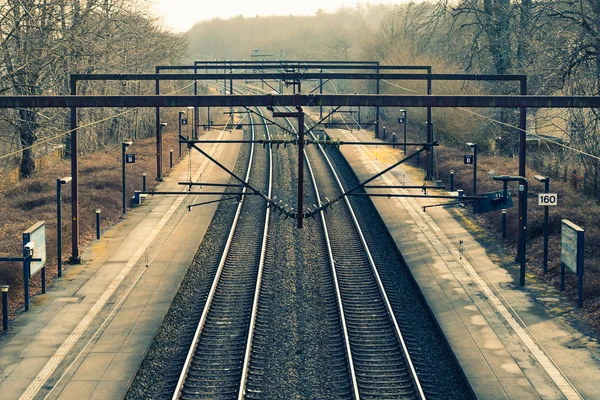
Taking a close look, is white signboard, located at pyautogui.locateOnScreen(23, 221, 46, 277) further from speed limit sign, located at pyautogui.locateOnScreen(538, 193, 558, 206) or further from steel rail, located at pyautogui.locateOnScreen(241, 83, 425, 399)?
speed limit sign, located at pyautogui.locateOnScreen(538, 193, 558, 206)

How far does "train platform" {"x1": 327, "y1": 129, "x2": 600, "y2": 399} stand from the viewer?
13891 millimetres

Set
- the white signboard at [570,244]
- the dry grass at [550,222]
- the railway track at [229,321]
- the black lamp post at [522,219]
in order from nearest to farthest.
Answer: the railway track at [229,321] < the white signboard at [570,244] < the dry grass at [550,222] < the black lamp post at [522,219]

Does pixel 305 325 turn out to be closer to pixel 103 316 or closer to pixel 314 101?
pixel 103 316

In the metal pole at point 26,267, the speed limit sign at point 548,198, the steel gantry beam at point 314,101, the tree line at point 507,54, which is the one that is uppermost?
the tree line at point 507,54

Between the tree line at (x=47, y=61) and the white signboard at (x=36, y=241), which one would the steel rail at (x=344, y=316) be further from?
the tree line at (x=47, y=61)

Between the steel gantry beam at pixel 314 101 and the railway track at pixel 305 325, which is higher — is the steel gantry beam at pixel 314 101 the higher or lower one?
the higher one

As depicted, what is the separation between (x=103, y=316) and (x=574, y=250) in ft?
34.5

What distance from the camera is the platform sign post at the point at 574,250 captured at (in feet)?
57.6

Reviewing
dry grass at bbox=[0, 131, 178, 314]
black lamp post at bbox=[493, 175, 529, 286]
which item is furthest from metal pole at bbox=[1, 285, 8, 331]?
black lamp post at bbox=[493, 175, 529, 286]

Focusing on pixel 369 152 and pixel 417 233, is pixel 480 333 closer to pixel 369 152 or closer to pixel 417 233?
pixel 417 233

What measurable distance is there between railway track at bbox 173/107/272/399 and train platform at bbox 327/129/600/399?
162 inches

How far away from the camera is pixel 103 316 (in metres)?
17.4

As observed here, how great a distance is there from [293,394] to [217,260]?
930cm

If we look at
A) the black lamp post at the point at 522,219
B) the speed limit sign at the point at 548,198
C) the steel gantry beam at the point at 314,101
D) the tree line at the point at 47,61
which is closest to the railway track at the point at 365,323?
the black lamp post at the point at 522,219
